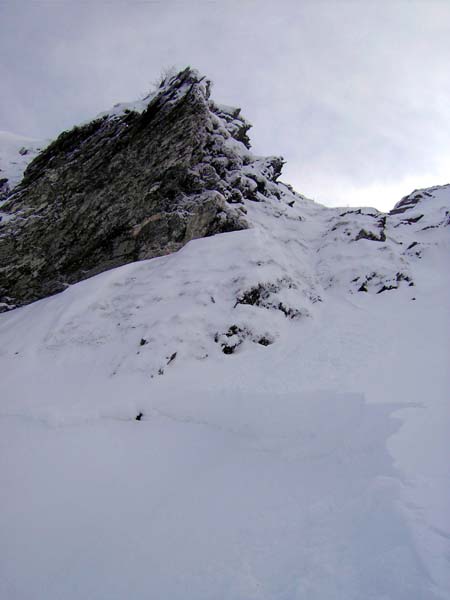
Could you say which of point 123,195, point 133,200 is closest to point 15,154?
point 123,195

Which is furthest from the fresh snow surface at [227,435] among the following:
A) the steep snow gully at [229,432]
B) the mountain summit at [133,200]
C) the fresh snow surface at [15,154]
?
the fresh snow surface at [15,154]

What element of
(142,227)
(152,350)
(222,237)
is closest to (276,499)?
(152,350)

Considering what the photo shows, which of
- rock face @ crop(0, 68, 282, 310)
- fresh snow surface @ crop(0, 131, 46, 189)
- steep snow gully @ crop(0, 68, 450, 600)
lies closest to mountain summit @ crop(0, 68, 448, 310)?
rock face @ crop(0, 68, 282, 310)

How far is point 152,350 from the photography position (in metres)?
7.38

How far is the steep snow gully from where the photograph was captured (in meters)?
3.00

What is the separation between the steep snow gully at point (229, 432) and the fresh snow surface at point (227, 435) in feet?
0.08

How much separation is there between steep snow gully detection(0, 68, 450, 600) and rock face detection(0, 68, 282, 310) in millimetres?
1747

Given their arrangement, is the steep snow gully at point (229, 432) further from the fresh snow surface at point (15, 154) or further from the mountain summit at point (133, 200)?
the fresh snow surface at point (15, 154)

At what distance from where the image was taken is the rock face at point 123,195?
12461 mm

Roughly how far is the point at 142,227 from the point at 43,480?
31.7 ft

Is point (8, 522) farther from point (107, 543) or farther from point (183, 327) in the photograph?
point (183, 327)

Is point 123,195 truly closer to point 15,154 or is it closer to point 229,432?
point 229,432

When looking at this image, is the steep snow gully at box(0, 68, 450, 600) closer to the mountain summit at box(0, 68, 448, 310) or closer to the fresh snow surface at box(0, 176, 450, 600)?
the fresh snow surface at box(0, 176, 450, 600)

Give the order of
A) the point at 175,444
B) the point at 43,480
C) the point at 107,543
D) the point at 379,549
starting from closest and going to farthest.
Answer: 1. the point at 379,549
2. the point at 107,543
3. the point at 43,480
4. the point at 175,444
